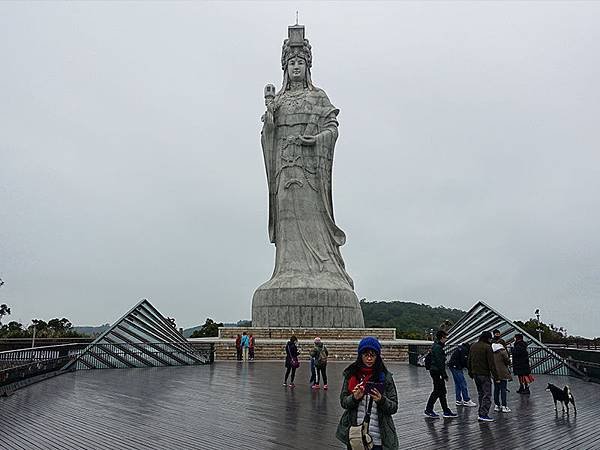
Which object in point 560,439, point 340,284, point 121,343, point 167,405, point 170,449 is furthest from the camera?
point 340,284

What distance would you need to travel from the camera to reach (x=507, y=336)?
17.0 m

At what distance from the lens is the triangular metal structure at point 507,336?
16.1 metres

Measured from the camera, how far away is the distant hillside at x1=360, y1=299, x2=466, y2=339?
63.6 metres

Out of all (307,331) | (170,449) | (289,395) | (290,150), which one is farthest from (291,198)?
(170,449)

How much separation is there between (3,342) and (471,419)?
78.7ft

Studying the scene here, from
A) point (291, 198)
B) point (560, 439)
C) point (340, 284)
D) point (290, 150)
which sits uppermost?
point (290, 150)

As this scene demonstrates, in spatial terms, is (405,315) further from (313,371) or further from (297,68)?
(313,371)

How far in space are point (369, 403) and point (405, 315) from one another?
69.3 metres

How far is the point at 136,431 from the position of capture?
764 cm

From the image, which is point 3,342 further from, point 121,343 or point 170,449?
point 170,449

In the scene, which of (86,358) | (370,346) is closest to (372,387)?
(370,346)

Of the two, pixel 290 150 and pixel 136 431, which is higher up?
pixel 290 150

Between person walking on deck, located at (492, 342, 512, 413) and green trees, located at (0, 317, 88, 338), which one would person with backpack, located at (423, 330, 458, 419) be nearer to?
person walking on deck, located at (492, 342, 512, 413)

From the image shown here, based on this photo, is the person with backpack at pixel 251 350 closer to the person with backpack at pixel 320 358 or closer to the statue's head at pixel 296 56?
the person with backpack at pixel 320 358
